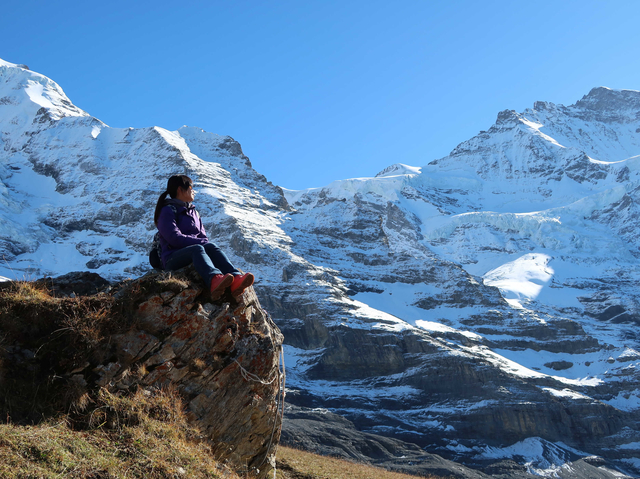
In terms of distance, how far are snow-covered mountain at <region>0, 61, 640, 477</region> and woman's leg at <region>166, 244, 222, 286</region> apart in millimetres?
40387

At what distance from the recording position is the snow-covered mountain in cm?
8869

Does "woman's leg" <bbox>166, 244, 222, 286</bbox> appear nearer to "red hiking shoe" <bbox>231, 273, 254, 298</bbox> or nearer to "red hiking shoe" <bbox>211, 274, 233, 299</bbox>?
"red hiking shoe" <bbox>211, 274, 233, 299</bbox>

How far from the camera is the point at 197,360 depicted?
7.74 metres

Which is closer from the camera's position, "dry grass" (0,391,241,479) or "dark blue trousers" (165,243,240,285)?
"dry grass" (0,391,241,479)

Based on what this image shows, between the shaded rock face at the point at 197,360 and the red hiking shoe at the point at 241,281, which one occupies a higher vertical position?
the red hiking shoe at the point at 241,281

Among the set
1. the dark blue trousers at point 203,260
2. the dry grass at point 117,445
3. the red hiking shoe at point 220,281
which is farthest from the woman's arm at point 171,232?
the dry grass at point 117,445

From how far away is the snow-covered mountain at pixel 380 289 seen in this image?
8869 centimetres

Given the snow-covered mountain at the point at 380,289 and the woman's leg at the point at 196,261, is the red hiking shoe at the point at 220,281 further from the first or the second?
the snow-covered mountain at the point at 380,289

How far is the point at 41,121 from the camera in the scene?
176 m

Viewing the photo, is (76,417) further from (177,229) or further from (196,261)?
(177,229)

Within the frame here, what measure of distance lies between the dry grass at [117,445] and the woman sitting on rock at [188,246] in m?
1.80

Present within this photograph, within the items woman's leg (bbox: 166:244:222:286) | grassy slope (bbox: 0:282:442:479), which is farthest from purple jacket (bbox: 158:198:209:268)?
grassy slope (bbox: 0:282:442:479)

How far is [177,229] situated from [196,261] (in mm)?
786

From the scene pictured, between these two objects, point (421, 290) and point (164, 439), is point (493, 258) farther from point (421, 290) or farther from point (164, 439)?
point (164, 439)
